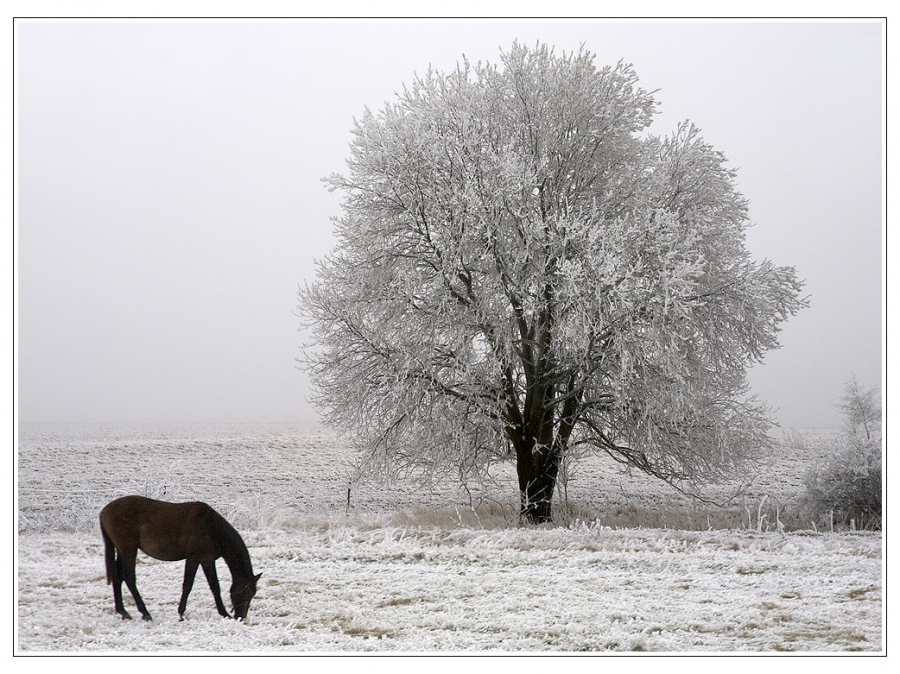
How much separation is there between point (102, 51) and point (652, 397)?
624cm

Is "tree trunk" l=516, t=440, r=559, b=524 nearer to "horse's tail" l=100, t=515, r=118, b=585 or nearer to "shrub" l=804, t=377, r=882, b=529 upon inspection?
"shrub" l=804, t=377, r=882, b=529

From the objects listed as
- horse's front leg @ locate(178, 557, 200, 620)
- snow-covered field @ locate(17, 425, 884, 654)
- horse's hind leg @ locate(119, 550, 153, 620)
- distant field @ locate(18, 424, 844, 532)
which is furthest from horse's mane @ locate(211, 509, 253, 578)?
distant field @ locate(18, 424, 844, 532)

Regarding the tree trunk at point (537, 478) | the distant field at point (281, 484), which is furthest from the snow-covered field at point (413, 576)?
the tree trunk at point (537, 478)

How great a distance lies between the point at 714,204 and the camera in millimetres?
7898

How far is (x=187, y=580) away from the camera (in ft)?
16.7

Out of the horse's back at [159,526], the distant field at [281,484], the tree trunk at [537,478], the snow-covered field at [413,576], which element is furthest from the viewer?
the tree trunk at [537,478]

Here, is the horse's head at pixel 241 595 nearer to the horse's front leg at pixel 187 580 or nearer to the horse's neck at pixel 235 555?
the horse's neck at pixel 235 555

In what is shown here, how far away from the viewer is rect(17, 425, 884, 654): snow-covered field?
5121mm

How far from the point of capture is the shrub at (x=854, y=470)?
22.2ft

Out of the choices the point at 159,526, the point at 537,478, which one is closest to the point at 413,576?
the point at 159,526

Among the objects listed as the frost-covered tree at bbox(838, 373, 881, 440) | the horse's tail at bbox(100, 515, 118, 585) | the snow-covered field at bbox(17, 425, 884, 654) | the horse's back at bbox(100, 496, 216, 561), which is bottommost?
the snow-covered field at bbox(17, 425, 884, 654)

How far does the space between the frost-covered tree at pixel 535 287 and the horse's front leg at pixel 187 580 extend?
111 inches

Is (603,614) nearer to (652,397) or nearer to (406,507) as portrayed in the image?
(652,397)

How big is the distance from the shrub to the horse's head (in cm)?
573
